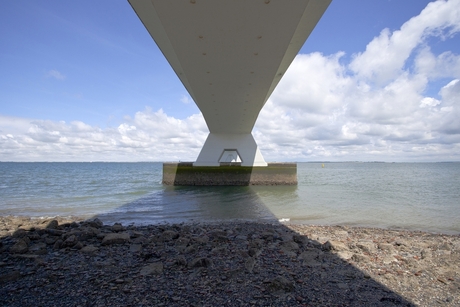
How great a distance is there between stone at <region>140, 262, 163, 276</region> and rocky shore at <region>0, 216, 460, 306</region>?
0.04 ft

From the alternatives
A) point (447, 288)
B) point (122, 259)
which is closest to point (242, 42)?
point (122, 259)

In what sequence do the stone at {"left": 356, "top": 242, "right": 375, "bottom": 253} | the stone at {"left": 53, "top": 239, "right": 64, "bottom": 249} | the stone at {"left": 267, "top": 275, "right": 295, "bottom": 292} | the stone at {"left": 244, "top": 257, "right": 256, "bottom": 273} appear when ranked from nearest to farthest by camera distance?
1. the stone at {"left": 267, "top": 275, "right": 295, "bottom": 292}
2. the stone at {"left": 244, "top": 257, "right": 256, "bottom": 273}
3. the stone at {"left": 53, "top": 239, "right": 64, "bottom": 249}
4. the stone at {"left": 356, "top": 242, "right": 375, "bottom": 253}

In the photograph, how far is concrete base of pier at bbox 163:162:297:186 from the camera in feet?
80.8

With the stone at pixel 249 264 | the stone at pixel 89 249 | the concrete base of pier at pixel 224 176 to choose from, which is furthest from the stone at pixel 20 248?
the concrete base of pier at pixel 224 176

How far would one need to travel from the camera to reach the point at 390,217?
389 inches

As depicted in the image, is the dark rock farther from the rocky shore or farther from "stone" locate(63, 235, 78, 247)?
"stone" locate(63, 235, 78, 247)

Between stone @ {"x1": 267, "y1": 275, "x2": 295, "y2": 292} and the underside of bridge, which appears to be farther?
the underside of bridge

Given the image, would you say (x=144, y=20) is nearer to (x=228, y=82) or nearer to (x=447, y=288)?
(x=228, y=82)

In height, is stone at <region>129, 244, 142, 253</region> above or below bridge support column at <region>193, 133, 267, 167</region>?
below

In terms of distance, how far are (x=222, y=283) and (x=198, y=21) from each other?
5.72 meters

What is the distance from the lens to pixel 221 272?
3660 mm

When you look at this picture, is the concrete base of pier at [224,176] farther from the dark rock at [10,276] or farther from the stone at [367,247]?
the dark rock at [10,276]

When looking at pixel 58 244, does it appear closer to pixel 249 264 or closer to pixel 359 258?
pixel 249 264

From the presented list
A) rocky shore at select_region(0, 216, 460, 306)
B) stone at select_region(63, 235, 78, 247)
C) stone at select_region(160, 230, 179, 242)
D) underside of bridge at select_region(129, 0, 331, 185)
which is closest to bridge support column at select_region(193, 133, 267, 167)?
underside of bridge at select_region(129, 0, 331, 185)
